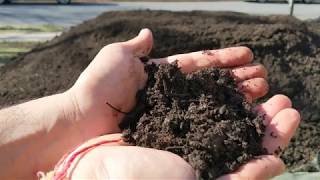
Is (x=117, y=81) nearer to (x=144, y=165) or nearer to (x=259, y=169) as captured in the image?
(x=144, y=165)

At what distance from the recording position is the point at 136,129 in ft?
9.27

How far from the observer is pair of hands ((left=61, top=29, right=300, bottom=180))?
96.4 inches

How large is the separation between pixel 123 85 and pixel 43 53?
4.29 metres

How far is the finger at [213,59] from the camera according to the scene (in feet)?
10.4

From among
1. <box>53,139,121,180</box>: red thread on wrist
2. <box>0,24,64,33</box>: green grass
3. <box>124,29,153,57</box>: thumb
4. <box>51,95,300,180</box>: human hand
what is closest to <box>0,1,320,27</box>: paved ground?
<box>0,24,64,33</box>: green grass

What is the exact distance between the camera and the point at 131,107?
304 centimetres

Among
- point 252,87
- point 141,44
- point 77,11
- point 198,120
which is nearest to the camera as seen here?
point 198,120

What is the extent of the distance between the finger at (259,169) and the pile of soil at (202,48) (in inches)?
103

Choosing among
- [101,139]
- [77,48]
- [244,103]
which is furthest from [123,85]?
[77,48]

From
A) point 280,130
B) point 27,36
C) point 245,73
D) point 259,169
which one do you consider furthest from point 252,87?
point 27,36

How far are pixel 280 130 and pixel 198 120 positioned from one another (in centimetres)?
36

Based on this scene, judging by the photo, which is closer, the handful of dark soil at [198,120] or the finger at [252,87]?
the handful of dark soil at [198,120]

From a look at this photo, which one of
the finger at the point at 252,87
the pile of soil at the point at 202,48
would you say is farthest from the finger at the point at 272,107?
the pile of soil at the point at 202,48

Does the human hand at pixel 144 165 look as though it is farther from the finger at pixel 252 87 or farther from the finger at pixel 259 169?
the finger at pixel 252 87
